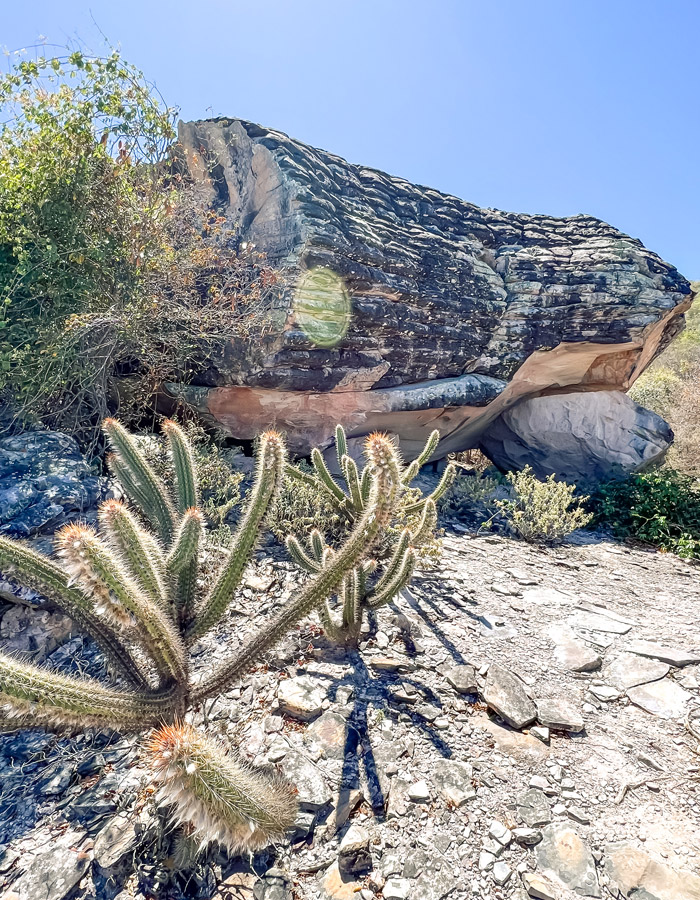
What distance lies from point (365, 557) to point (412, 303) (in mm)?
4413

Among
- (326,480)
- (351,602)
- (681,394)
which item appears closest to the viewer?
(351,602)

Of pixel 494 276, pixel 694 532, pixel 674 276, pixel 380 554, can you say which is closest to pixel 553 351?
pixel 494 276

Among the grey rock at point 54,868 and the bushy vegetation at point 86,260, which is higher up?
the bushy vegetation at point 86,260

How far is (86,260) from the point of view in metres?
4.16

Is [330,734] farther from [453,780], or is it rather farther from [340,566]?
[340,566]

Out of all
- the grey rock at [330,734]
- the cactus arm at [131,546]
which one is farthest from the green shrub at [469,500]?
the cactus arm at [131,546]

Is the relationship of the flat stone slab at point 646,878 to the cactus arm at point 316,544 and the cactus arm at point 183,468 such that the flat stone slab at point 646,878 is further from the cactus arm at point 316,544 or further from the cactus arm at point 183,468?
the cactus arm at point 183,468

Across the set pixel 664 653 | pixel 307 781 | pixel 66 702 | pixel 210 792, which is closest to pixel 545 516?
pixel 664 653

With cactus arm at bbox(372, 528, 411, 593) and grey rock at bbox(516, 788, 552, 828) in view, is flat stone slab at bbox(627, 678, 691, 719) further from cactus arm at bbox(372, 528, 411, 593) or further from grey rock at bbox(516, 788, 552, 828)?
cactus arm at bbox(372, 528, 411, 593)

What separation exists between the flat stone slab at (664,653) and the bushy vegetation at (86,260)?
463 cm

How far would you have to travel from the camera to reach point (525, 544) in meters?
5.12

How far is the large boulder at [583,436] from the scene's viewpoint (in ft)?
25.4

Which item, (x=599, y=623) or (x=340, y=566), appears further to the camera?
(x=599, y=623)

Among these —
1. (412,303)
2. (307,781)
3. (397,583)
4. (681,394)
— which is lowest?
(307,781)
